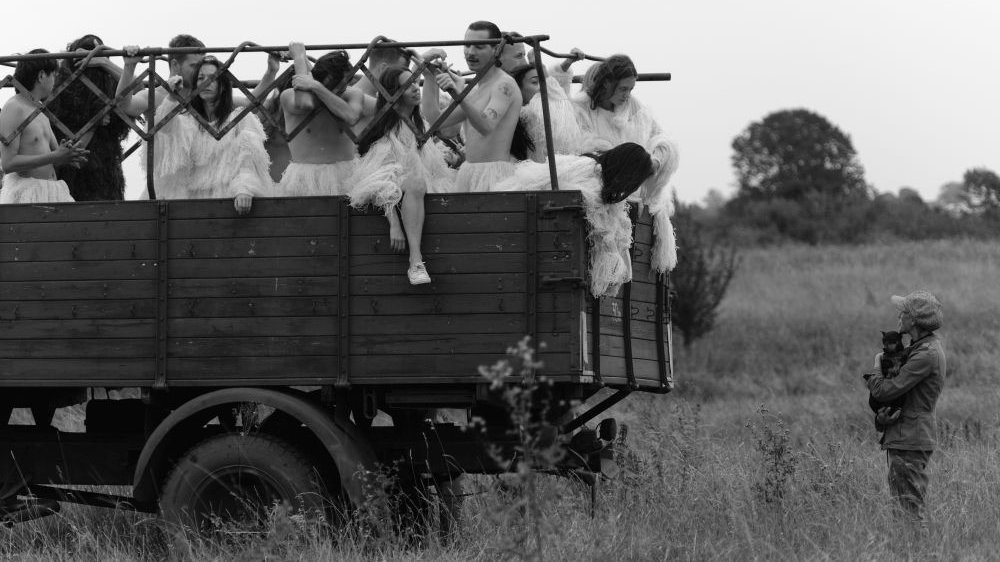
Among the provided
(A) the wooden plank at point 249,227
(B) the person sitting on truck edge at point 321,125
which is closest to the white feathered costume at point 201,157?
(B) the person sitting on truck edge at point 321,125

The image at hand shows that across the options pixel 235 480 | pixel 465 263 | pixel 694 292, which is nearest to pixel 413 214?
pixel 465 263

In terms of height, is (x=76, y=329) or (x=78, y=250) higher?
(x=78, y=250)

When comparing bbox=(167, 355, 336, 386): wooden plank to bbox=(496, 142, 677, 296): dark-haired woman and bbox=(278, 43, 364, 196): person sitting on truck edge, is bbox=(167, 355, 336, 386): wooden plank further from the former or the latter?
bbox=(496, 142, 677, 296): dark-haired woman

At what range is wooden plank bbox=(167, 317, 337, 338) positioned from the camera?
284 inches

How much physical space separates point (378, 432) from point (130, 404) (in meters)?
1.43

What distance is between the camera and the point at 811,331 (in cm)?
2338

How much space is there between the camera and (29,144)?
7953 millimetres

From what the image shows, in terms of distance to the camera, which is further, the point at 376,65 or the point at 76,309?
the point at 376,65

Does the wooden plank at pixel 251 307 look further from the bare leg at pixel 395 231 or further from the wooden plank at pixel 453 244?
the bare leg at pixel 395 231

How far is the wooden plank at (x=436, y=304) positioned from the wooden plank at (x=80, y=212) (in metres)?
1.19

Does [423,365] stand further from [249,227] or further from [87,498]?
[87,498]

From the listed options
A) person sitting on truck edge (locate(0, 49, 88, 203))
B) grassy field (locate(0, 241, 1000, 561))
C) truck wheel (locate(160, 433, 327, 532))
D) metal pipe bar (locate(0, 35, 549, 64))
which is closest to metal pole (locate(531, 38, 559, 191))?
metal pipe bar (locate(0, 35, 549, 64))

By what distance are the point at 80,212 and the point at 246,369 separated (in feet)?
3.87

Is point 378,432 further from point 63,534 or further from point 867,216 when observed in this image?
point 867,216
